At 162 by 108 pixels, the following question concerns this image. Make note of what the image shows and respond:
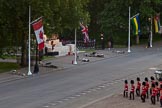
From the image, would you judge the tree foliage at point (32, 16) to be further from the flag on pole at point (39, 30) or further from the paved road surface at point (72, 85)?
the paved road surface at point (72, 85)

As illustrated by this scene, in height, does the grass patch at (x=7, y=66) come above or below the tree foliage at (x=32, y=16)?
below

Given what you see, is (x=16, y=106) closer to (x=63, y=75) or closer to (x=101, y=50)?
(x=63, y=75)

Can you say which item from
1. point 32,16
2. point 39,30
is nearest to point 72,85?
point 39,30

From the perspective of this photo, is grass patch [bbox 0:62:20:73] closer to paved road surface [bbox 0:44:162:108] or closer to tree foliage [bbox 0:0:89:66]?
tree foliage [bbox 0:0:89:66]

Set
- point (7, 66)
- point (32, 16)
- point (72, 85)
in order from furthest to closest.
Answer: point (7, 66), point (32, 16), point (72, 85)

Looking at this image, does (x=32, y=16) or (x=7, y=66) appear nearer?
(x=32, y=16)

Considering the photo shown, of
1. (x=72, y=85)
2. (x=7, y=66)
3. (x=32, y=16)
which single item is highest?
(x=32, y=16)

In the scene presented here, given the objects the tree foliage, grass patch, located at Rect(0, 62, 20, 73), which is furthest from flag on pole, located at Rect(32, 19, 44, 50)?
grass patch, located at Rect(0, 62, 20, 73)

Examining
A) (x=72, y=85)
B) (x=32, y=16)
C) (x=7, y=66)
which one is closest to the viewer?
(x=72, y=85)

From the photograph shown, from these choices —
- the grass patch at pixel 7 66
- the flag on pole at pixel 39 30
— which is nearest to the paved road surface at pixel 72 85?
the flag on pole at pixel 39 30

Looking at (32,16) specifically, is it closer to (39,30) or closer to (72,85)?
(39,30)

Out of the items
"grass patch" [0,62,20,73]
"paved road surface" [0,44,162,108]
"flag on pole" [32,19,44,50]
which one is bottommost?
"paved road surface" [0,44,162,108]

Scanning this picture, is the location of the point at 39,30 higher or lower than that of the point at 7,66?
higher

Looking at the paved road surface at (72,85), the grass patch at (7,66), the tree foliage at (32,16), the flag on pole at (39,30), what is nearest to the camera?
the paved road surface at (72,85)
